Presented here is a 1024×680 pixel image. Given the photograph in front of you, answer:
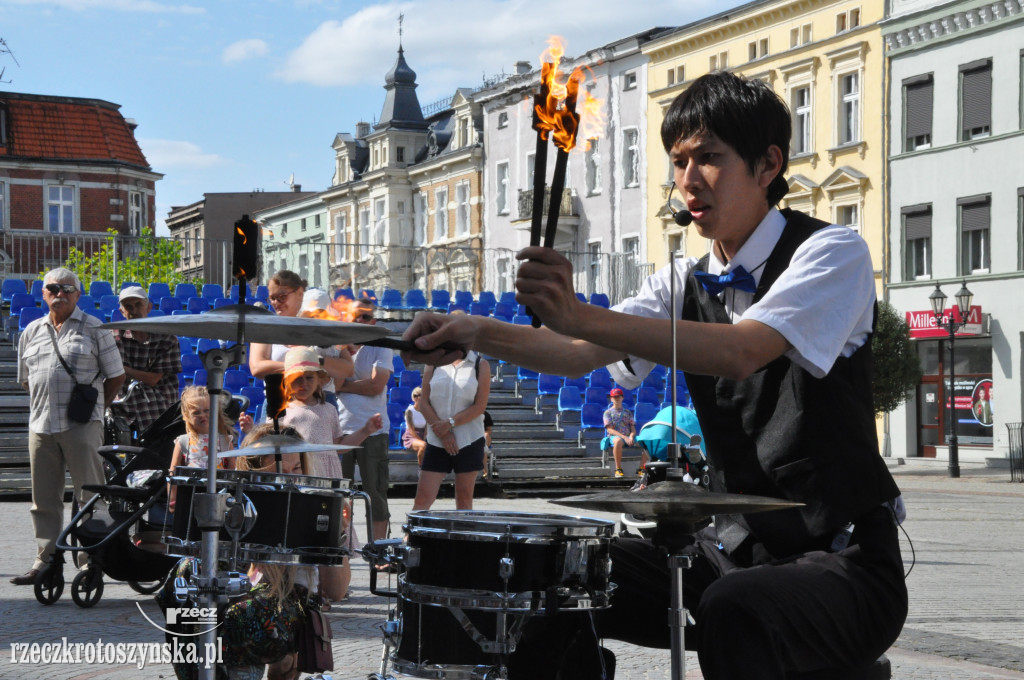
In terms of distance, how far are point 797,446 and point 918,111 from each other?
37.1 m

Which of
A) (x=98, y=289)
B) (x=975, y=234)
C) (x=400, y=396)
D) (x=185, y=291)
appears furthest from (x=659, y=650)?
(x=975, y=234)

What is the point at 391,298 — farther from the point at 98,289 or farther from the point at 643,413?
the point at 643,413

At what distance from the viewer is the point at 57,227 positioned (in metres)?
76.8

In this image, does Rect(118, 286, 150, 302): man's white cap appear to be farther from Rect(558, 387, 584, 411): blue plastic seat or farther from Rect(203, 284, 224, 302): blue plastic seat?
Rect(203, 284, 224, 302): blue plastic seat

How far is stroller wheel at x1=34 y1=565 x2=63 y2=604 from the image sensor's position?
895 cm

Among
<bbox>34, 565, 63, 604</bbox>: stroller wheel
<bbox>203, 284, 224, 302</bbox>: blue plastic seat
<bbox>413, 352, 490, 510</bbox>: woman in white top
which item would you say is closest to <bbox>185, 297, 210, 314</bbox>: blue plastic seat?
<bbox>203, 284, 224, 302</bbox>: blue plastic seat

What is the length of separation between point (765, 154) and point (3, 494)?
51.0ft

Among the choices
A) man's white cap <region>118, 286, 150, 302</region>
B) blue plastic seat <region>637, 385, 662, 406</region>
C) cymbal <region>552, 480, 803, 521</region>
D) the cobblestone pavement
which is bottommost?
the cobblestone pavement

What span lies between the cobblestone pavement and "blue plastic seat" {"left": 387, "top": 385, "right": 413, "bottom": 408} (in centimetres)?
745

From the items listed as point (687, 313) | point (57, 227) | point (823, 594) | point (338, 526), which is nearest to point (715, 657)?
point (823, 594)

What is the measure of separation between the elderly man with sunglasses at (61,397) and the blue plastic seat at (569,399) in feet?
49.9

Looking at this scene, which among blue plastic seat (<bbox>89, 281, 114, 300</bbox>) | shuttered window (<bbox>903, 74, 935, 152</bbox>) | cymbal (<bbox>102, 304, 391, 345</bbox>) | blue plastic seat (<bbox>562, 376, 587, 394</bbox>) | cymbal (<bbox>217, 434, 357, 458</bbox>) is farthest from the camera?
shuttered window (<bbox>903, 74, 935, 152</bbox>)

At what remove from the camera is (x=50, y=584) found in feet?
29.7

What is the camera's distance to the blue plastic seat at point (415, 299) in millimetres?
29344
